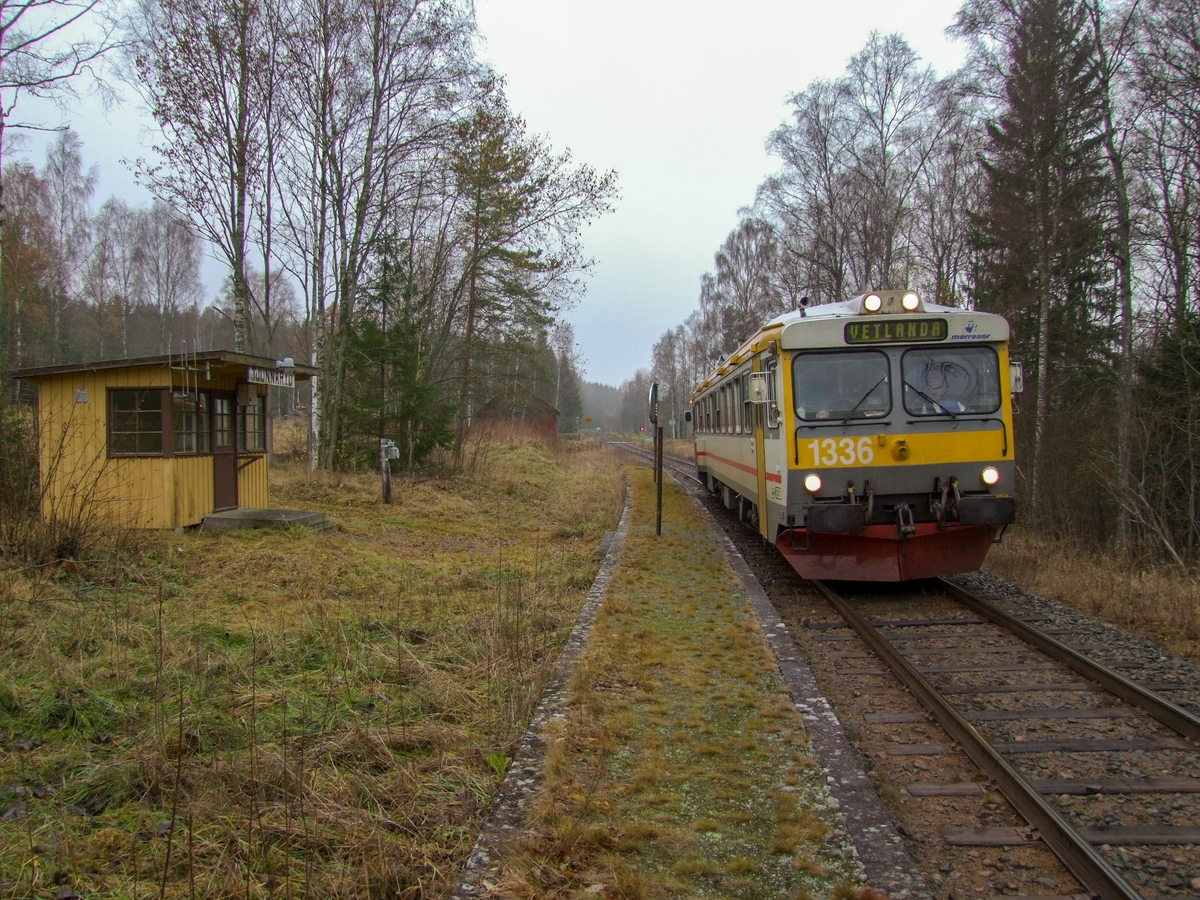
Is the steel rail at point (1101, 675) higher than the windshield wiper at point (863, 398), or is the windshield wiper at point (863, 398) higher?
the windshield wiper at point (863, 398)

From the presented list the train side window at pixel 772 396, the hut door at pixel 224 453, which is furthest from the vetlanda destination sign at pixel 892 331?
the hut door at pixel 224 453

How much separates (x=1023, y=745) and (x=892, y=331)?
4243 millimetres

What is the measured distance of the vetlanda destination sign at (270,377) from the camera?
37.7 feet

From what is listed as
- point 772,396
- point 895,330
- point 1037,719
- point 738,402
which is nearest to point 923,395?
point 895,330

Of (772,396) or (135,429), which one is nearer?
(772,396)

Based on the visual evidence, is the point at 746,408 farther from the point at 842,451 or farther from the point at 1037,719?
the point at 1037,719

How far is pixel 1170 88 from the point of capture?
1159cm

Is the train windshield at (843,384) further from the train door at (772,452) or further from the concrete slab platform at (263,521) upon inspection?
the concrete slab platform at (263,521)

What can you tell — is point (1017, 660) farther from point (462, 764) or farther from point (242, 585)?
point (242, 585)

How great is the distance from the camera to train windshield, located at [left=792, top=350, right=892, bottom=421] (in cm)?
724

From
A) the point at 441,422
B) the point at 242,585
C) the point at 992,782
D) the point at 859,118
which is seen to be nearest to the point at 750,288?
the point at 859,118

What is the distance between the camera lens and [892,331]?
7.26 meters

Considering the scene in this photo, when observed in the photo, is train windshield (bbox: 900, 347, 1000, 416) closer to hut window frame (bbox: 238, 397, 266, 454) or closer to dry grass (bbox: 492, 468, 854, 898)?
dry grass (bbox: 492, 468, 854, 898)

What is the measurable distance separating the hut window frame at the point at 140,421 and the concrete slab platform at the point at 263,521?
1210mm
